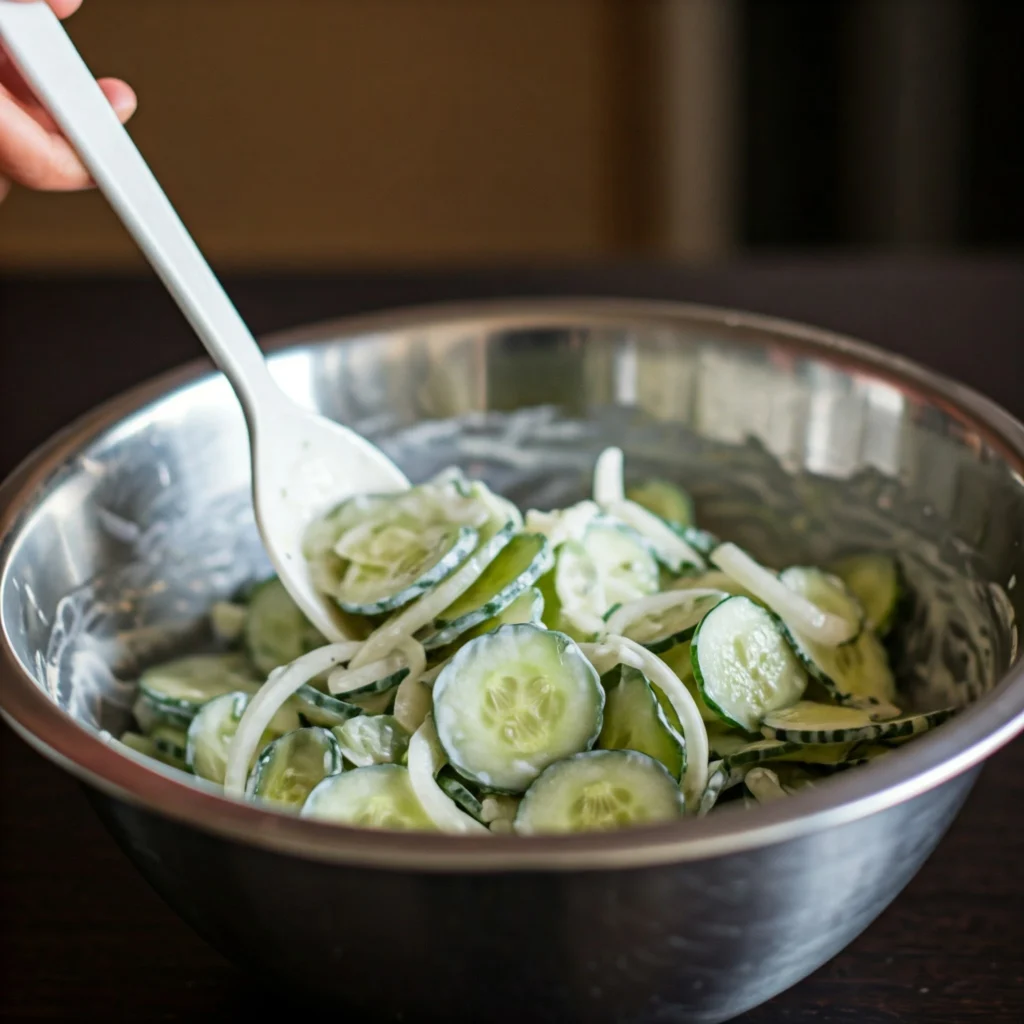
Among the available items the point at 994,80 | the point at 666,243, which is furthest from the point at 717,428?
the point at 666,243

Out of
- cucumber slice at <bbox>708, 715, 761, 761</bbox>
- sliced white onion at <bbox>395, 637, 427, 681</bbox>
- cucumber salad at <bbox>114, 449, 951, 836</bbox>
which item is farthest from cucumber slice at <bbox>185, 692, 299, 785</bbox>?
cucumber slice at <bbox>708, 715, 761, 761</bbox>

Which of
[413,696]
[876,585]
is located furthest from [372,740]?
[876,585]

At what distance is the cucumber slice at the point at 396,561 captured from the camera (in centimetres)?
98

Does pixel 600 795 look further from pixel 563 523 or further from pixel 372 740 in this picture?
pixel 563 523

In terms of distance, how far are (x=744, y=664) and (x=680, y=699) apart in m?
0.10

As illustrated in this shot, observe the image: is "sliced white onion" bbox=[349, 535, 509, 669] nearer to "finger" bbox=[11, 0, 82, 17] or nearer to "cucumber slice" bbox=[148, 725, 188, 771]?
"cucumber slice" bbox=[148, 725, 188, 771]

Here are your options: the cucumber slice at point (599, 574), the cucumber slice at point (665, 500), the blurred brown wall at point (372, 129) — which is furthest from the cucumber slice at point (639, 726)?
the blurred brown wall at point (372, 129)

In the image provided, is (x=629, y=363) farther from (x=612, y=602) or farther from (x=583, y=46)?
(x=583, y=46)

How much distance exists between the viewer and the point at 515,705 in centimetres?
87

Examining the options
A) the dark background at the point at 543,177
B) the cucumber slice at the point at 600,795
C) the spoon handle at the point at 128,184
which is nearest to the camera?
the cucumber slice at the point at 600,795

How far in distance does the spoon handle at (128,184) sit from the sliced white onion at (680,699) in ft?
1.21

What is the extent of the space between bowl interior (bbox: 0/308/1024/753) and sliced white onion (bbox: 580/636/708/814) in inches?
9.4

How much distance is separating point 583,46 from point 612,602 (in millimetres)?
2872

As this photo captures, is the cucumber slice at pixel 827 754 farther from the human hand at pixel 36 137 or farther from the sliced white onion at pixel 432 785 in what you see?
the human hand at pixel 36 137
